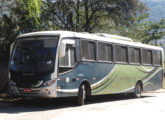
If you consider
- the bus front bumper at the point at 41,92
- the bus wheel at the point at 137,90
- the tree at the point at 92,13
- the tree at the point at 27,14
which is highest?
the tree at the point at 92,13

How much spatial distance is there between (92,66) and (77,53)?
139cm

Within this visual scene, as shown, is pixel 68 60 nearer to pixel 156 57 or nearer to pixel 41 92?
pixel 41 92

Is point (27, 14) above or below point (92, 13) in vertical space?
below

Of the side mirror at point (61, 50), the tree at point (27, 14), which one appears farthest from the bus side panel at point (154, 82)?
the side mirror at point (61, 50)

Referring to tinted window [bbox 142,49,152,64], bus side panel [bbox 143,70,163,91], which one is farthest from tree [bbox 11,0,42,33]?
bus side panel [bbox 143,70,163,91]

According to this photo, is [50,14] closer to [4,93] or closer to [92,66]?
[4,93]

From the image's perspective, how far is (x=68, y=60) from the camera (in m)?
13.7

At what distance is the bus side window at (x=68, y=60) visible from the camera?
13266 mm

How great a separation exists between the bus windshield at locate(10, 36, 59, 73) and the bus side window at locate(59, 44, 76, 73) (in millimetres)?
459

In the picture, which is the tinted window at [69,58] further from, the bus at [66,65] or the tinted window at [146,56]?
the tinted window at [146,56]

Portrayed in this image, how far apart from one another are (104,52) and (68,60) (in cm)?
328

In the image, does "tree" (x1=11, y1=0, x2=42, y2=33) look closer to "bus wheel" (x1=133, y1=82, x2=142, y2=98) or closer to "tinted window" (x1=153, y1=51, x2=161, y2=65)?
"bus wheel" (x1=133, y1=82, x2=142, y2=98)

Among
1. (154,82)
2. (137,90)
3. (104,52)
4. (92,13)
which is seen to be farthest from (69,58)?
(92,13)

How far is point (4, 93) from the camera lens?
17719 mm
